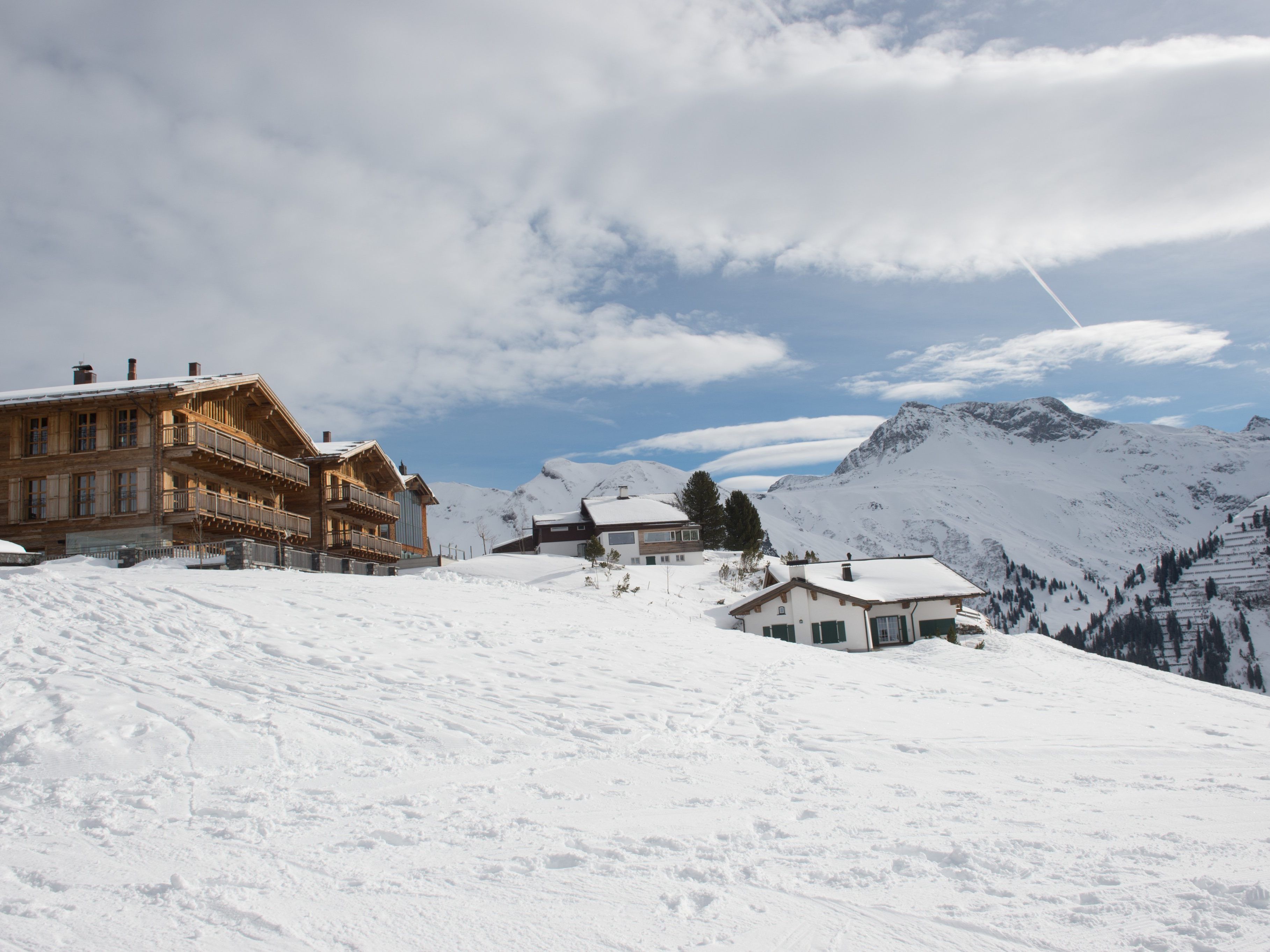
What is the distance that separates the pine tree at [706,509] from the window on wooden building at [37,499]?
51708 millimetres

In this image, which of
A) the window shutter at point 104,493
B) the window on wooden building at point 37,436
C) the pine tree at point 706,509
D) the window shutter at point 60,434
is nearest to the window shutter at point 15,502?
the window on wooden building at point 37,436

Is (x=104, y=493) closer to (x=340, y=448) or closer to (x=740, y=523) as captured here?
(x=340, y=448)

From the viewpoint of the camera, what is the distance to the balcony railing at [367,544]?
138ft

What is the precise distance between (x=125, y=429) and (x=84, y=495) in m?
2.78

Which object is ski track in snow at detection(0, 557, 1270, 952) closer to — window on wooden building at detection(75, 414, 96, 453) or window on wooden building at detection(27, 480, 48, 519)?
window on wooden building at detection(27, 480, 48, 519)

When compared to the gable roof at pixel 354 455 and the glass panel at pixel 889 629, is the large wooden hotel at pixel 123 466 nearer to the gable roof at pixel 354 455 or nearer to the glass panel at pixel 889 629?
the gable roof at pixel 354 455

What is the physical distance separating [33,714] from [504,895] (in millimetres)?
7766

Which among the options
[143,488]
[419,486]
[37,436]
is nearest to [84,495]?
[143,488]

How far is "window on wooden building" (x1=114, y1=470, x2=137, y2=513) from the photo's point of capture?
2944cm

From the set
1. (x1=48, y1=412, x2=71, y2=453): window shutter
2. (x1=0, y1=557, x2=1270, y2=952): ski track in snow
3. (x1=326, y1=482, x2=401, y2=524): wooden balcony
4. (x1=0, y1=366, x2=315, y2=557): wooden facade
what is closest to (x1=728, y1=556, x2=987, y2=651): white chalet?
(x1=326, y1=482, x2=401, y2=524): wooden balcony

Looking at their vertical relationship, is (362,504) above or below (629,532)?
above

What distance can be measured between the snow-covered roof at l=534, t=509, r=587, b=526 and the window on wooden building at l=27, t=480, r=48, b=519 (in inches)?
1612

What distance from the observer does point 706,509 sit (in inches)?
2985

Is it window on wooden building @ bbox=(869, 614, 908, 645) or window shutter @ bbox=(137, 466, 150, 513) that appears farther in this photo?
window on wooden building @ bbox=(869, 614, 908, 645)
